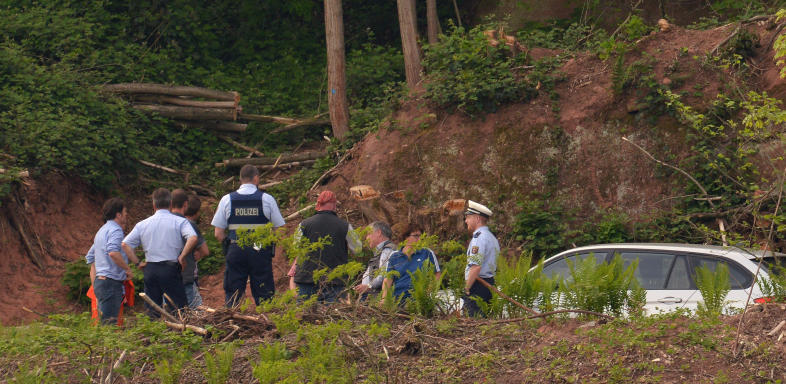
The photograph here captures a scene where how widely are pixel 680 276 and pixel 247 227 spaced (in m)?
Answer: 4.63

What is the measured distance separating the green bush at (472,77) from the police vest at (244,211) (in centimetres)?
569

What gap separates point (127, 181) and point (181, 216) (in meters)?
8.08

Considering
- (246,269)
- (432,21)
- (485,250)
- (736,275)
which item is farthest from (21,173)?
(736,275)

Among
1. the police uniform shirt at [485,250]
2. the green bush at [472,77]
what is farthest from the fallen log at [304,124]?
the police uniform shirt at [485,250]

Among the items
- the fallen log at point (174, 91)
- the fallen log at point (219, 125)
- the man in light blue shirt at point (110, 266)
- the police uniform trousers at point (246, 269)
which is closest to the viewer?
the man in light blue shirt at point (110, 266)

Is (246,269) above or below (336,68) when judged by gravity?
below

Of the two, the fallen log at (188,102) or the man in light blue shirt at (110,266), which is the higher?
the fallen log at (188,102)

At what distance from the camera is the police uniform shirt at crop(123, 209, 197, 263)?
862cm

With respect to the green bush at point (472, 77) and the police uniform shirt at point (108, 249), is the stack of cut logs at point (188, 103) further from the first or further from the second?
the police uniform shirt at point (108, 249)

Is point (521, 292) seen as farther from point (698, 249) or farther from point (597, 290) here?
point (698, 249)

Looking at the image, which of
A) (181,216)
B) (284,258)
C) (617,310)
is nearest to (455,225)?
(284,258)

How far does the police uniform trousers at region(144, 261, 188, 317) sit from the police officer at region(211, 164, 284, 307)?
0.53 m

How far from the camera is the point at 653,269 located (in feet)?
28.5

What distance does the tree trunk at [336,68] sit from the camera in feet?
55.8
